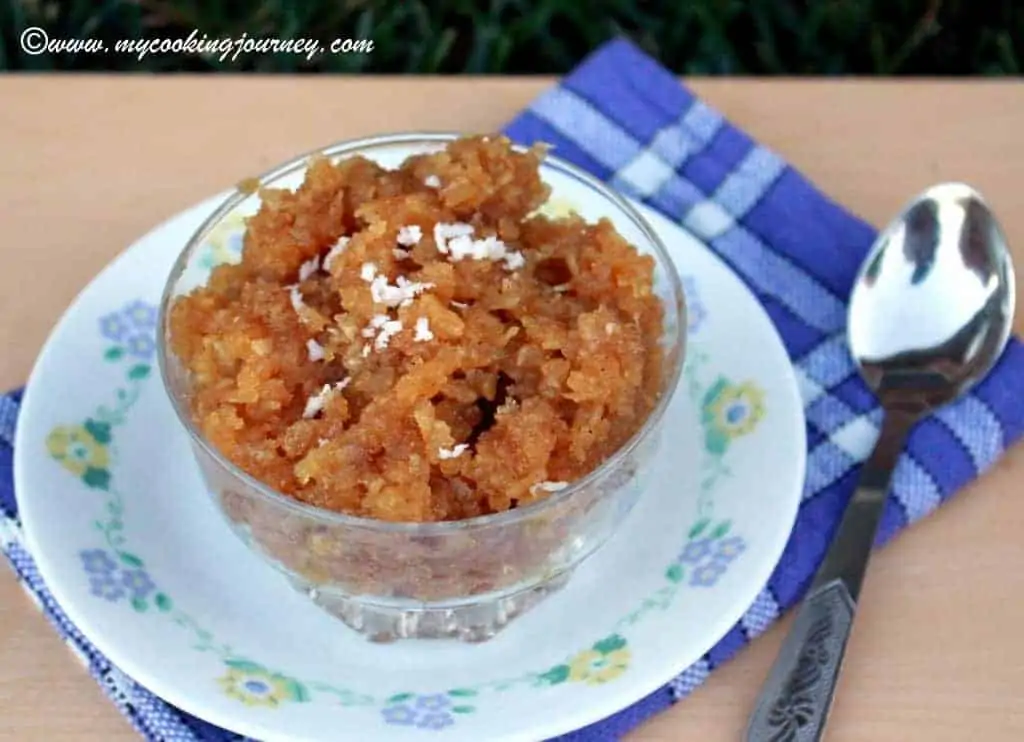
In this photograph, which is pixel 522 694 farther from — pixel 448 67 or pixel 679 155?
pixel 448 67

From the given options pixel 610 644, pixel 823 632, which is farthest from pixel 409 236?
pixel 823 632

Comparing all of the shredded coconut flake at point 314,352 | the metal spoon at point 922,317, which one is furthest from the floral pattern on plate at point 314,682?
the shredded coconut flake at point 314,352

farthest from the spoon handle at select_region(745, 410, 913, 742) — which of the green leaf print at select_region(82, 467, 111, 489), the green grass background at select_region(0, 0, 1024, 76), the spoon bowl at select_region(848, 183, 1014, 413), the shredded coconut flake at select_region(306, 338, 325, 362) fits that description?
the green grass background at select_region(0, 0, 1024, 76)

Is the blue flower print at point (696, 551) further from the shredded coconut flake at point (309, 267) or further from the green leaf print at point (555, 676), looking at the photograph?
the shredded coconut flake at point (309, 267)

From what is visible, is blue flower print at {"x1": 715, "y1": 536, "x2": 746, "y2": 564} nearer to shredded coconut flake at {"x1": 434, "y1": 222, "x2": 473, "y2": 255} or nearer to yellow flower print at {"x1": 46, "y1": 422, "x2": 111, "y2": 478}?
shredded coconut flake at {"x1": 434, "y1": 222, "x2": 473, "y2": 255}

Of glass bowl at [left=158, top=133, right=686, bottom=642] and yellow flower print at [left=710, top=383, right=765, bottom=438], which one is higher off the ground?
glass bowl at [left=158, top=133, right=686, bottom=642]

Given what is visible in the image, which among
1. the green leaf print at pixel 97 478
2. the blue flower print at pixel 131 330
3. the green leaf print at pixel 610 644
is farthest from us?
the blue flower print at pixel 131 330
